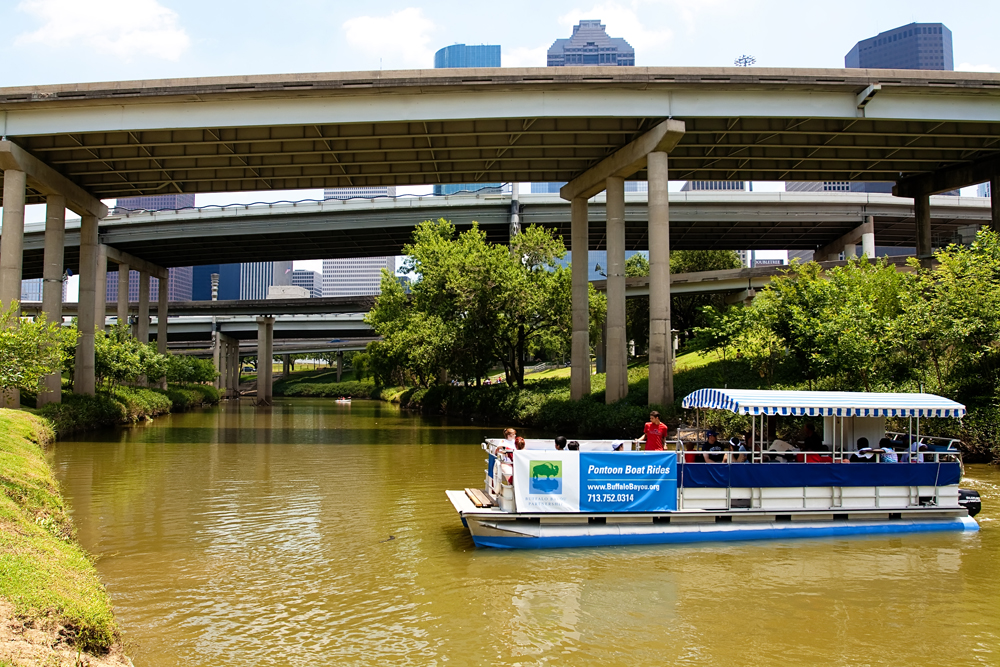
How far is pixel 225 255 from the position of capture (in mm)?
72562

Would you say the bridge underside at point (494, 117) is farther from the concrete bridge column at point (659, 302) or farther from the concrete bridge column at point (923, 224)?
the concrete bridge column at point (923, 224)

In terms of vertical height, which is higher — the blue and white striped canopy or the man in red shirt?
the blue and white striped canopy

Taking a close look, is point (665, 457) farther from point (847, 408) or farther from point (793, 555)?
point (847, 408)

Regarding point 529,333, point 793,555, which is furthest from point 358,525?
point 529,333

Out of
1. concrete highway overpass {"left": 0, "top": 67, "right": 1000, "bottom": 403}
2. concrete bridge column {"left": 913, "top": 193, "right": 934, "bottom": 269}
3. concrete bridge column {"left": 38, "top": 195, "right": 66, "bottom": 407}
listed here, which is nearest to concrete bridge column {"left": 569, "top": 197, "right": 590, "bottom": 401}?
concrete highway overpass {"left": 0, "top": 67, "right": 1000, "bottom": 403}

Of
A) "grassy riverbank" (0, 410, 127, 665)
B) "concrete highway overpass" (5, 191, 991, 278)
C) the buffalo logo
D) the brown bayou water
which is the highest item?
"concrete highway overpass" (5, 191, 991, 278)

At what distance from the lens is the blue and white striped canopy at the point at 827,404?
49.3 feet

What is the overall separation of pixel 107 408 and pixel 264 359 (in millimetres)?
50064

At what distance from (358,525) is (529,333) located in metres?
32.4

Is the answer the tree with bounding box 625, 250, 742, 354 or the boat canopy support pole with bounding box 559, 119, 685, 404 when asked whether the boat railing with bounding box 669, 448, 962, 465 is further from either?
the tree with bounding box 625, 250, 742, 354

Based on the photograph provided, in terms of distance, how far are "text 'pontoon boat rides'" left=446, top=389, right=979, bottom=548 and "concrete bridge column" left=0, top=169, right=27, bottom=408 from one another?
94.3ft

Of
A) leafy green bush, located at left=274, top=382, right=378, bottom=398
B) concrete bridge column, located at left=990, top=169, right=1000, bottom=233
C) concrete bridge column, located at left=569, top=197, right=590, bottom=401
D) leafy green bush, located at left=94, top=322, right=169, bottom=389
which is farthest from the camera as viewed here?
leafy green bush, located at left=274, top=382, right=378, bottom=398

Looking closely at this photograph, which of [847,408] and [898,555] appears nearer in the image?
[898,555]

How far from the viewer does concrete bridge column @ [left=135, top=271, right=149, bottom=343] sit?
2596 inches
